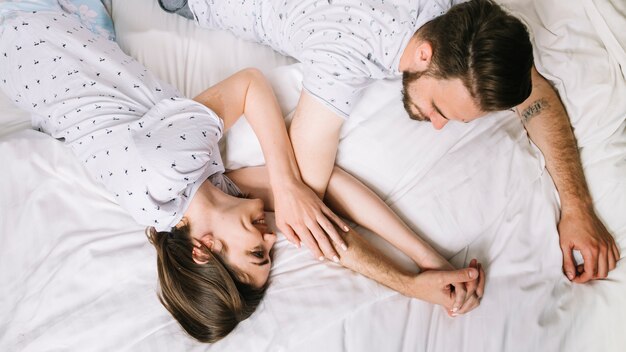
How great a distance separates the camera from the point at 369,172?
137cm

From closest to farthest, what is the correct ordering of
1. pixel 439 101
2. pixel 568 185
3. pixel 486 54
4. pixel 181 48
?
pixel 486 54, pixel 439 101, pixel 568 185, pixel 181 48

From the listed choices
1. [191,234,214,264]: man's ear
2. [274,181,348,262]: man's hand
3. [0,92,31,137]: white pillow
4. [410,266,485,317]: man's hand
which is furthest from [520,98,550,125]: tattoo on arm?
[0,92,31,137]: white pillow

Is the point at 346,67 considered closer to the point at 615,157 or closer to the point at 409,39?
the point at 409,39

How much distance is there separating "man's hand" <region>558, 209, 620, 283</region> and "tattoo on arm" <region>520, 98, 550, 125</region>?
0.28m

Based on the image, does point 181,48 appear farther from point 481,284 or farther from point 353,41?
point 481,284

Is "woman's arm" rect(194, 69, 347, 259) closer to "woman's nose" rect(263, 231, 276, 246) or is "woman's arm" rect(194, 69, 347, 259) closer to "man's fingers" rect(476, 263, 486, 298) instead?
"woman's nose" rect(263, 231, 276, 246)

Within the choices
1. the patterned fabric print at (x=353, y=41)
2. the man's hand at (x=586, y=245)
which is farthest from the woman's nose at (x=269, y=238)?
the man's hand at (x=586, y=245)

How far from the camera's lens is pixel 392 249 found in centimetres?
132

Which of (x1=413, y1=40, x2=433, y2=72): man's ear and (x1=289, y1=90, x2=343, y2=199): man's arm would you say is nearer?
(x1=413, y1=40, x2=433, y2=72): man's ear

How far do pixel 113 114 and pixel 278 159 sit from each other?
1.47 feet

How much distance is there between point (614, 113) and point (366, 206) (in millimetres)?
678

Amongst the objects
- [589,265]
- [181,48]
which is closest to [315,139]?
[181,48]

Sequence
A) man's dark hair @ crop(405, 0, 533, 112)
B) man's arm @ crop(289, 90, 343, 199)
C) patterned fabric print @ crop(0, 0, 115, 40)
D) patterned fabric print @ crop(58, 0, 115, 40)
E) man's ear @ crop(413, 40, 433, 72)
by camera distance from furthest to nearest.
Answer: patterned fabric print @ crop(58, 0, 115, 40) → patterned fabric print @ crop(0, 0, 115, 40) → man's arm @ crop(289, 90, 343, 199) → man's ear @ crop(413, 40, 433, 72) → man's dark hair @ crop(405, 0, 533, 112)

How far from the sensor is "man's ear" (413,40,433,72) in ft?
3.80
